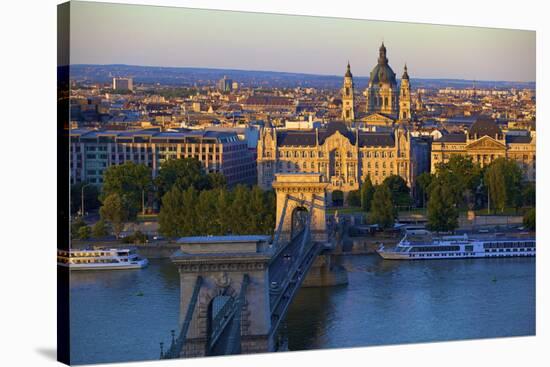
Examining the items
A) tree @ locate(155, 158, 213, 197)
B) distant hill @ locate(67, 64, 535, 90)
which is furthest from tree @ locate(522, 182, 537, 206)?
tree @ locate(155, 158, 213, 197)

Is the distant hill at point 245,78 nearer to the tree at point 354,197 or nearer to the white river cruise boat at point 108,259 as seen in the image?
the white river cruise boat at point 108,259

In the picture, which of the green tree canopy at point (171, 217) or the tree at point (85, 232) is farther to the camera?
the green tree canopy at point (171, 217)

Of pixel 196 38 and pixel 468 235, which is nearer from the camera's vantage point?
pixel 196 38

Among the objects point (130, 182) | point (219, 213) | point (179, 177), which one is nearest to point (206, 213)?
point (219, 213)

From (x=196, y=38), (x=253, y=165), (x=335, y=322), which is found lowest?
(x=335, y=322)

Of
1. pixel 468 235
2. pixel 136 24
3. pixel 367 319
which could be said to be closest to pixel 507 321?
pixel 367 319

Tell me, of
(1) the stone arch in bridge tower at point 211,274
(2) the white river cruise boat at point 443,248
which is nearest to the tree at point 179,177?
(2) the white river cruise boat at point 443,248

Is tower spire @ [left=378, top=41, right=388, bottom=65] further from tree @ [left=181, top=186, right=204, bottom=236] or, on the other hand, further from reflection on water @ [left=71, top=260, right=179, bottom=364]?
tree @ [left=181, top=186, right=204, bottom=236]

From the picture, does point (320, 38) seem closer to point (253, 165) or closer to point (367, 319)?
point (367, 319)
